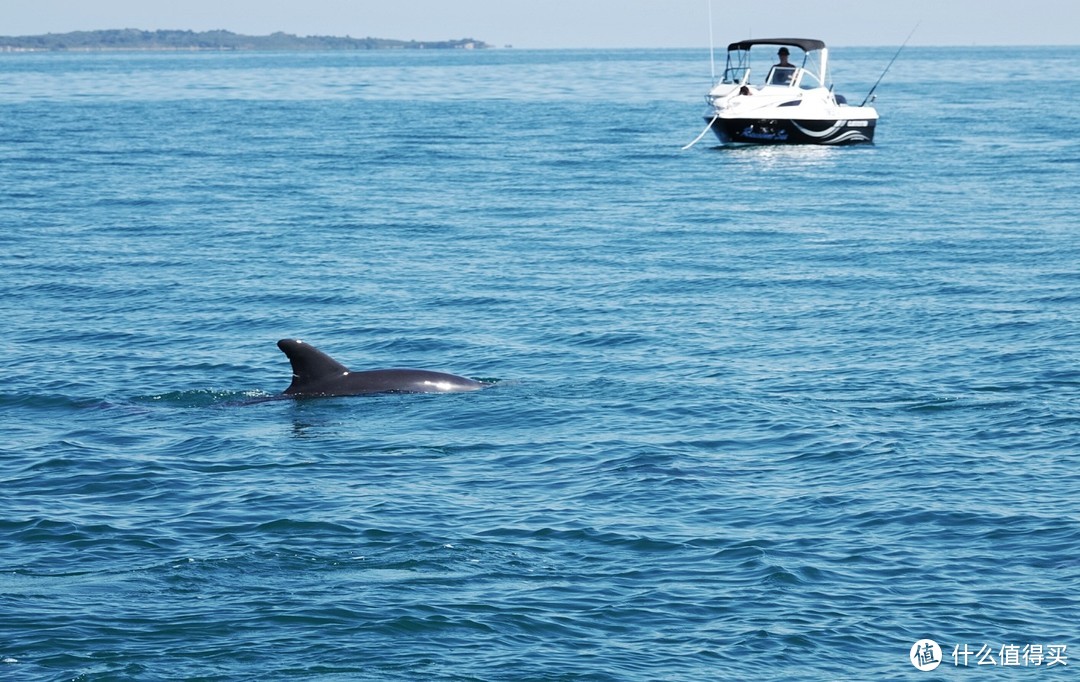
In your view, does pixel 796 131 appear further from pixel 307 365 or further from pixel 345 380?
pixel 307 365

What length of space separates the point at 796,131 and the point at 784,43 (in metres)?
3.94

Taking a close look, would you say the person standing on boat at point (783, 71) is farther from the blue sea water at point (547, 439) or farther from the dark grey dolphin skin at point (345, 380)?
the dark grey dolphin skin at point (345, 380)

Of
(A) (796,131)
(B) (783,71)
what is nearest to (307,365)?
(B) (783,71)

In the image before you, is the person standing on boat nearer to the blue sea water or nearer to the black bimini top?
the black bimini top

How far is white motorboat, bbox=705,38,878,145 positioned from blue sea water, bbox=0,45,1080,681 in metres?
17.3

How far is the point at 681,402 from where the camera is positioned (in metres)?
21.9

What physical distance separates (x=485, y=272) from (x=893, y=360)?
12.2 metres

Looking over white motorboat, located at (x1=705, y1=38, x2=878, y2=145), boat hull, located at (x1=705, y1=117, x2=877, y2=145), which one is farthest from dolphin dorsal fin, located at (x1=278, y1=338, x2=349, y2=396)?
boat hull, located at (x1=705, y1=117, x2=877, y2=145)

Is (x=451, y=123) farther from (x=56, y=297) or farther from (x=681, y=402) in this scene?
(x=681, y=402)

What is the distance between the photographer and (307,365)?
21.9m

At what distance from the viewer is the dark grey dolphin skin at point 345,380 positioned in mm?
21922

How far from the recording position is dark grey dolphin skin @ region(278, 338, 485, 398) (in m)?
21.9

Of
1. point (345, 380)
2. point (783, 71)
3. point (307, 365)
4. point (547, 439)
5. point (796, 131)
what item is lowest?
point (547, 439)

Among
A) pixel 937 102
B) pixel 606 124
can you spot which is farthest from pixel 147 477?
pixel 937 102
